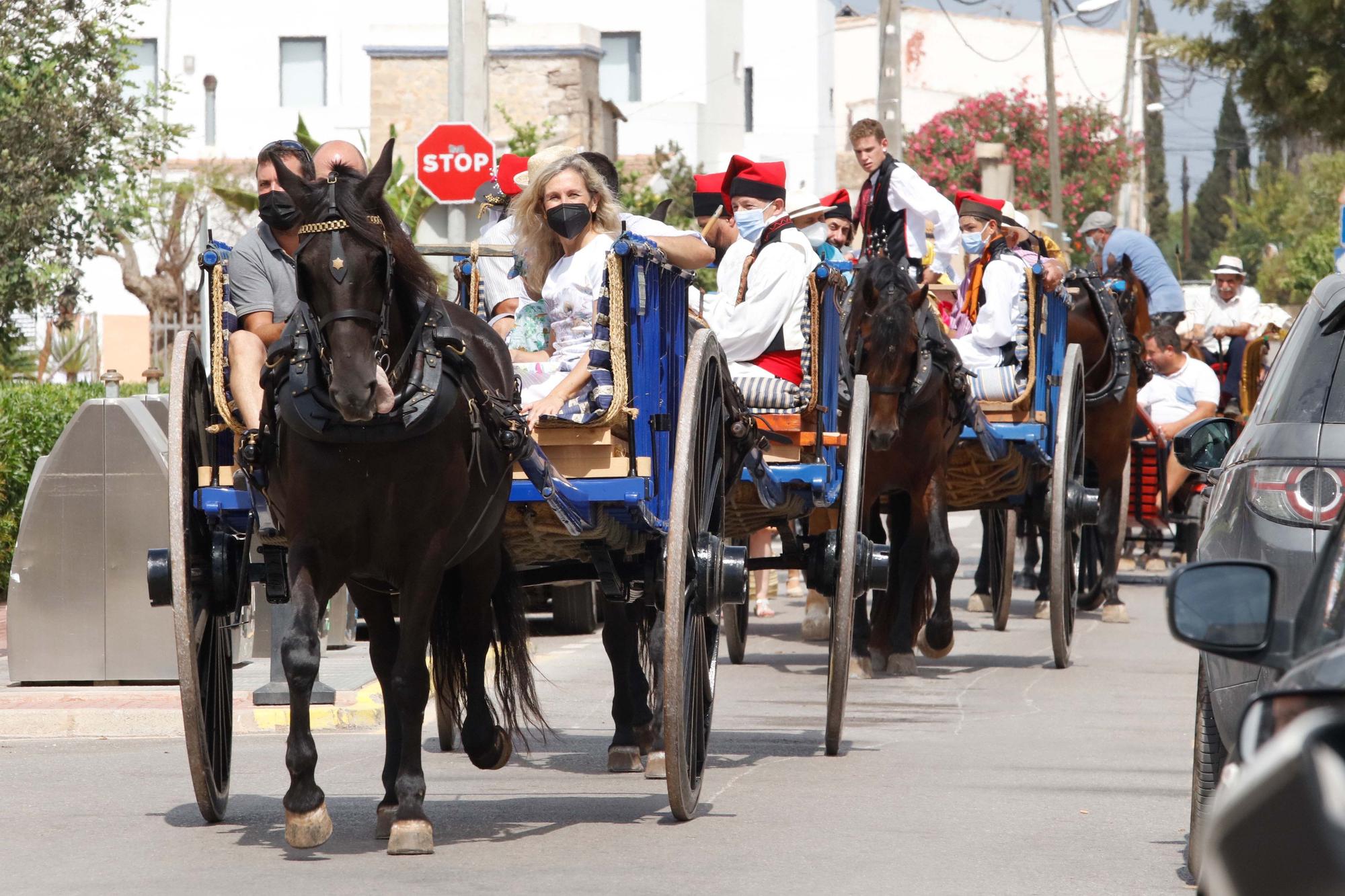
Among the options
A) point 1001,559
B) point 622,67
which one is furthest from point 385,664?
point 622,67

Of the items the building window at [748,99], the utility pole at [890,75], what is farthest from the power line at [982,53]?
the utility pole at [890,75]

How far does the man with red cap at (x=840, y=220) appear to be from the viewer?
11.5 m

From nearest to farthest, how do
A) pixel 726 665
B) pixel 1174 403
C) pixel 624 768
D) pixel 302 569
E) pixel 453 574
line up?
1. pixel 302 569
2. pixel 453 574
3. pixel 624 768
4. pixel 726 665
5. pixel 1174 403

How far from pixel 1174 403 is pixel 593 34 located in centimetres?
1953

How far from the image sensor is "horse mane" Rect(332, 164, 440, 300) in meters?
5.87

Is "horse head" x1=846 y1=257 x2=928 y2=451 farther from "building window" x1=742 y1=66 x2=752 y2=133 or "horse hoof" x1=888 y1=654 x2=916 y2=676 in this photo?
"building window" x1=742 y1=66 x2=752 y2=133

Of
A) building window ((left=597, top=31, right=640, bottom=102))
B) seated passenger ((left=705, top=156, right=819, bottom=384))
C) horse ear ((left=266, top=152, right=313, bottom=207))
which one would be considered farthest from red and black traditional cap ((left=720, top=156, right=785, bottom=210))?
building window ((left=597, top=31, right=640, bottom=102))

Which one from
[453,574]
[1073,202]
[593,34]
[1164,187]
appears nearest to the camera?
[453,574]

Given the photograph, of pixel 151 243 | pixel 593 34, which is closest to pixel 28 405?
pixel 593 34

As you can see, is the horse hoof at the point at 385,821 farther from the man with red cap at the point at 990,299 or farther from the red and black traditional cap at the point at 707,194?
the man with red cap at the point at 990,299

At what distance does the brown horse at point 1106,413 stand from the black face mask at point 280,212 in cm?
775

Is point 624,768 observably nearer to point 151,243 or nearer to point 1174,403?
point 1174,403

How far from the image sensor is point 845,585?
26.5 ft

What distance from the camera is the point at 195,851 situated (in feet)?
21.0
